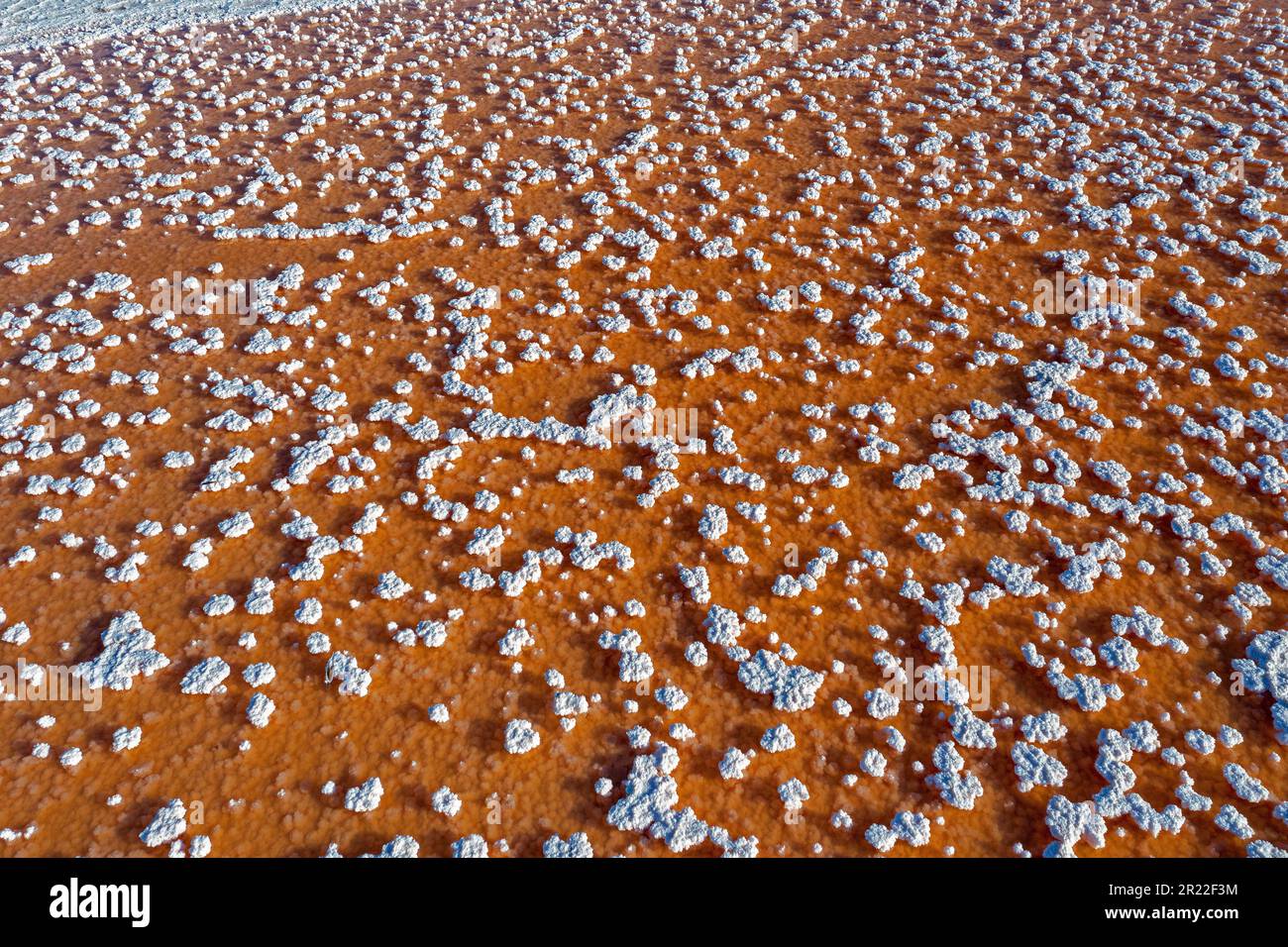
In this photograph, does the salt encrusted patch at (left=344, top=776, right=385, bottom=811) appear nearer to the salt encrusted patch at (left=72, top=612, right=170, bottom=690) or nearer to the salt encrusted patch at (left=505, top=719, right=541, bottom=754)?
the salt encrusted patch at (left=505, top=719, right=541, bottom=754)

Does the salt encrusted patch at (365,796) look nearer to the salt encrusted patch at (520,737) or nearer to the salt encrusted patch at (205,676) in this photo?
the salt encrusted patch at (520,737)

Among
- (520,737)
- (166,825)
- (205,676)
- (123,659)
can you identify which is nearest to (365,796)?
(520,737)

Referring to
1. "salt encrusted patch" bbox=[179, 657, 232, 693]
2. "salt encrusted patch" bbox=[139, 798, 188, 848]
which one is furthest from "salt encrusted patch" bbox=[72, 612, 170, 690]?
"salt encrusted patch" bbox=[139, 798, 188, 848]

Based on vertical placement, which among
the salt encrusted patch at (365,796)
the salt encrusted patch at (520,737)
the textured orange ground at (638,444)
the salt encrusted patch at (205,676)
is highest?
the textured orange ground at (638,444)

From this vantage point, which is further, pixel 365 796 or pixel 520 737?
pixel 520 737

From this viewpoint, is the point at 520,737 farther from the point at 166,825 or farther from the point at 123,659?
the point at 123,659

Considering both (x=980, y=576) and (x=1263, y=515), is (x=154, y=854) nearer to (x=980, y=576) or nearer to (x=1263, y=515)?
(x=980, y=576)

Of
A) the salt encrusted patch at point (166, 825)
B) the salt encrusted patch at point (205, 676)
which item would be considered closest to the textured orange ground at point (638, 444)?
the salt encrusted patch at point (166, 825)
